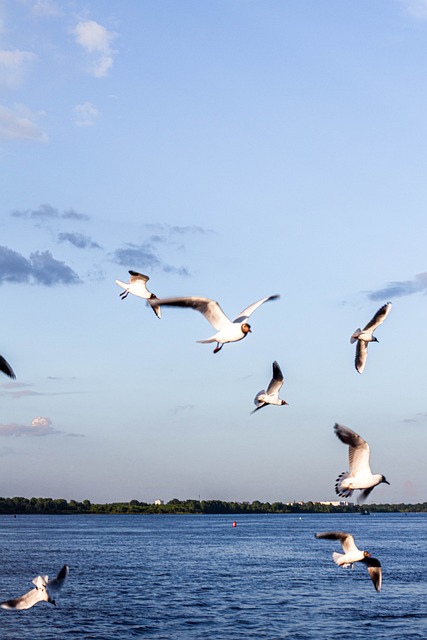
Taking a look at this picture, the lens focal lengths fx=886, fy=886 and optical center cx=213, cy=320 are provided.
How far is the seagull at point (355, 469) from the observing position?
1936cm

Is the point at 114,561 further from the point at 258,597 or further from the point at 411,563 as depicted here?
the point at 258,597

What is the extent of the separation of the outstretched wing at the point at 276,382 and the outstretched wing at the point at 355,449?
3439mm

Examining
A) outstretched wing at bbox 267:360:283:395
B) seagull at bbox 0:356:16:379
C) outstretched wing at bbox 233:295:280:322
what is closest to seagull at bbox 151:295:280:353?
outstretched wing at bbox 233:295:280:322

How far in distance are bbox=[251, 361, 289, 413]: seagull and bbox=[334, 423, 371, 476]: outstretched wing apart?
2475 mm

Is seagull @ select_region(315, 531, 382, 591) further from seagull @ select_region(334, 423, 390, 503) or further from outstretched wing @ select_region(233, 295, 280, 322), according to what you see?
outstretched wing @ select_region(233, 295, 280, 322)

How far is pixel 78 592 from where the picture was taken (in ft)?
223

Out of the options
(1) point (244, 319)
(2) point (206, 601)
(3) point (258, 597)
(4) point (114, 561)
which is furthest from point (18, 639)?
(4) point (114, 561)

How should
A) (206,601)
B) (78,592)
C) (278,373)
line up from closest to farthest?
1. (278,373)
2. (206,601)
3. (78,592)

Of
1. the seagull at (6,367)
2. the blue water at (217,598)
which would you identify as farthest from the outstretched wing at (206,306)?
the blue water at (217,598)

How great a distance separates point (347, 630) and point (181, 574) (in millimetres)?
33143

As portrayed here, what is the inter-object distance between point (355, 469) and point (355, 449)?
0.46 m

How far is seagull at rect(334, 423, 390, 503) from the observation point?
1936 centimetres

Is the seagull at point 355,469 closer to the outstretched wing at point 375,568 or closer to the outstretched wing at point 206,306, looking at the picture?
the outstretched wing at point 375,568

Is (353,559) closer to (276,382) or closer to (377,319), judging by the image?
(276,382)
